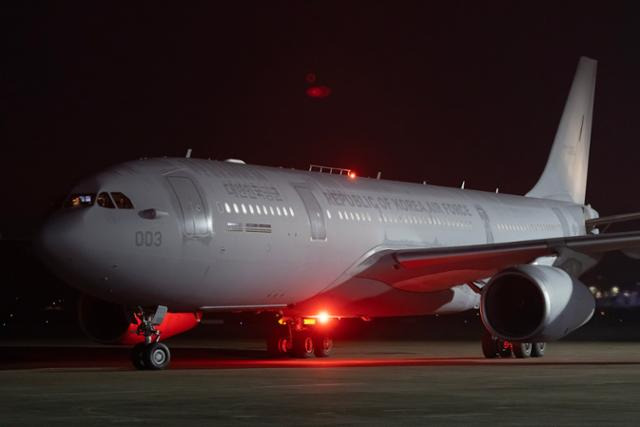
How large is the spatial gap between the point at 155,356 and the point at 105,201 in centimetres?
284

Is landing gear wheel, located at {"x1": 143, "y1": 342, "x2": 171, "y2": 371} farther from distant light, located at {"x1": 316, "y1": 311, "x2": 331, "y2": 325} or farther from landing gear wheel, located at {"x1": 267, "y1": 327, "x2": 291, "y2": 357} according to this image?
landing gear wheel, located at {"x1": 267, "y1": 327, "x2": 291, "y2": 357}

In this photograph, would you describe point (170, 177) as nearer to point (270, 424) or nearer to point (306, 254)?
point (306, 254)

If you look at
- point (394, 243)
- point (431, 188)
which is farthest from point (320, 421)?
point (431, 188)

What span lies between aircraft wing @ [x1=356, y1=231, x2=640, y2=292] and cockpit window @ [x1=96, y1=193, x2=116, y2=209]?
6902mm

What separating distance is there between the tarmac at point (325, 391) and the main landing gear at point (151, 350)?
0.30 m

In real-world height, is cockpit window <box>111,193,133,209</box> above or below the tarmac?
above

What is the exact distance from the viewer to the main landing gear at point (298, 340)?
94.5 feet

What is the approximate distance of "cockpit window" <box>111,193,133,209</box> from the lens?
22031 millimetres

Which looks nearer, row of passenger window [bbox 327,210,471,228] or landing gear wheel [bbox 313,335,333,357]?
row of passenger window [bbox 327,210,471,228]

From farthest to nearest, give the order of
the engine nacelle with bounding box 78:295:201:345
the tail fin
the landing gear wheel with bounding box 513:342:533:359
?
the tail fin, the landing gear wheel with bounding box 513:342:533:359, the engine nacelle with bounding box 78:295:201:345

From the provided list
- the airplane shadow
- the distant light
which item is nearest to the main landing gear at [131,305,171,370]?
the airplane shadow

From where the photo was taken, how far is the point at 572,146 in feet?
131

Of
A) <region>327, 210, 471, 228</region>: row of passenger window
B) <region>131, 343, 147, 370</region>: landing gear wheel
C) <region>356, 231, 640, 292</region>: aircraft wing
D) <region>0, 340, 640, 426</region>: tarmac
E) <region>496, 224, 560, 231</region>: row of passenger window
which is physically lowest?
<region>0, 340, 640, 426</region>: tarmac

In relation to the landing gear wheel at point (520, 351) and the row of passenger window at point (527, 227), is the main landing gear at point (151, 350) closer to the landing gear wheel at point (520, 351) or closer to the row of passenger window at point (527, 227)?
the landing gear wheel at point (520, 351)
